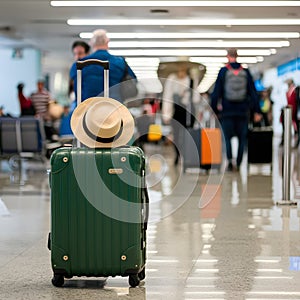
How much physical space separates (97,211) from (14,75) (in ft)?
69.8

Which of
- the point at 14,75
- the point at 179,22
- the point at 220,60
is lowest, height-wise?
the point at 14,75

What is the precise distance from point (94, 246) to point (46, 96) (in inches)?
576

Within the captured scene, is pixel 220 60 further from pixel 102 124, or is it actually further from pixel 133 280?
pixel 133 280

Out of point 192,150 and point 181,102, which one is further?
point 181,102

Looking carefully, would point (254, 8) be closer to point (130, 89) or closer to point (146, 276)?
point (130, 89)

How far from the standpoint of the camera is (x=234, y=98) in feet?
38.3

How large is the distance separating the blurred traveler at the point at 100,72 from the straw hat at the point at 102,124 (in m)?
2.31

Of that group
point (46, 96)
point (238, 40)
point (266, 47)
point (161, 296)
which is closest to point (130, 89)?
point (161, 296)

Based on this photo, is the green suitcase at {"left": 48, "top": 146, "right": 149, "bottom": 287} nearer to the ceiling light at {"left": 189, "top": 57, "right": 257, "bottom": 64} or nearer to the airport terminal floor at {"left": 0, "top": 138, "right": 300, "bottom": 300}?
the airport terminal floor at {"left": 0, "top": 138, "right": 300, "bottom": 300}

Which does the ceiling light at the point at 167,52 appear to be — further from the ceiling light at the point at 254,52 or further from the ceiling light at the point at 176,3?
the ceiling light at the point at 176,3

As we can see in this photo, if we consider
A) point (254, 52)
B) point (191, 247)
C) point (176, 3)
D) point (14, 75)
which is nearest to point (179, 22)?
point (176, 3)

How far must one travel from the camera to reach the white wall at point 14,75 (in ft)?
80.6

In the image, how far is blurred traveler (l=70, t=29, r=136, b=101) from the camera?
6543 mm

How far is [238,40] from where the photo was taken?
2028cm
